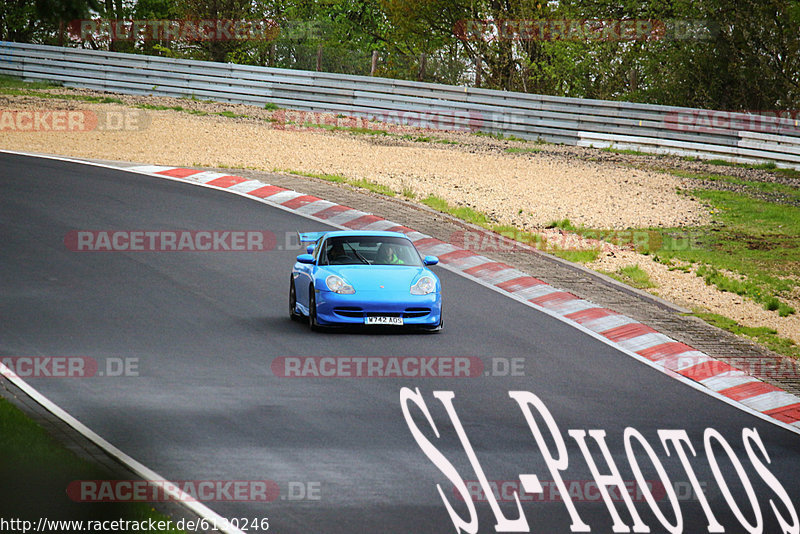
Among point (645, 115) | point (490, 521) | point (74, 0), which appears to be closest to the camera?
point (74, 0)

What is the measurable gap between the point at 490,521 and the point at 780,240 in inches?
638

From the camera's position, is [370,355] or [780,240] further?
[780,240]

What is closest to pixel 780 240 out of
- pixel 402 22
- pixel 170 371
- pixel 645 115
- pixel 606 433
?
pixel 645 115

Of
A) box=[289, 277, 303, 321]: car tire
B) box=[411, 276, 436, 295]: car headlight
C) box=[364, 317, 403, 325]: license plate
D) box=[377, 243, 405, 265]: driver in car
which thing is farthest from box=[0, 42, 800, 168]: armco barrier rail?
box=[364, 317, 403, 325]: license plate

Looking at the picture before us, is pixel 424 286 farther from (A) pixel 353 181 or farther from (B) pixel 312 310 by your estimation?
(A) pixel 353 181

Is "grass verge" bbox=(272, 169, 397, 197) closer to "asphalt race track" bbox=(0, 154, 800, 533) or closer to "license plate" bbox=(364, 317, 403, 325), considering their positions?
"asphalt race track" bbox=(0, 154, 800, 533)

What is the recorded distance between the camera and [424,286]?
13.5 meters

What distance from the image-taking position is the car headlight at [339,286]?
13266mm

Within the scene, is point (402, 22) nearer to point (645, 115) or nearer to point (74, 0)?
point (645, 115)

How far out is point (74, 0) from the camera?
6.83m

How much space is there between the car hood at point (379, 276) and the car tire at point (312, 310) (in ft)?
A: 1.06

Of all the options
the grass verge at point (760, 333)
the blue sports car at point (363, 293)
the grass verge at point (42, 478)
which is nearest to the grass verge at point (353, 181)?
the grass verge at point (760, 333)

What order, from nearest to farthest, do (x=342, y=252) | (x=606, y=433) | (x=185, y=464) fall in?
(x=185, y=464) → (x=606, y=433) → (x=342, y=252)

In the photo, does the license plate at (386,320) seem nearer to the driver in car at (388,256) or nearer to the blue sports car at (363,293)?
the blue sports car at (363,293)
